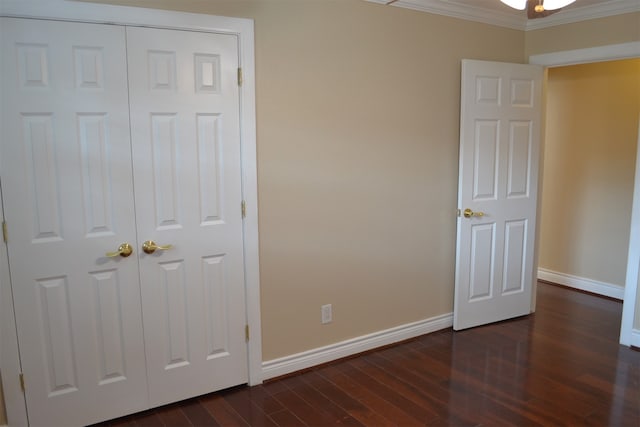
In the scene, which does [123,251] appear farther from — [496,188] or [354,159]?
[496,188]

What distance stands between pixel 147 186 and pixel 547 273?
4.16 metres

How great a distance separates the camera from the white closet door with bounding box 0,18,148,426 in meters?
2.18

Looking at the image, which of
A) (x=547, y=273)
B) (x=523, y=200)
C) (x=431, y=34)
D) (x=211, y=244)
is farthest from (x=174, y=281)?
(x=547, y=273)

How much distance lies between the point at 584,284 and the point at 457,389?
251 cm

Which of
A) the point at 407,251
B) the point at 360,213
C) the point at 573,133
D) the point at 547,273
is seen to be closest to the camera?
the point at 360,213

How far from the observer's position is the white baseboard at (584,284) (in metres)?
4.41

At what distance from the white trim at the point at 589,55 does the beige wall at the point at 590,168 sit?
1002mm

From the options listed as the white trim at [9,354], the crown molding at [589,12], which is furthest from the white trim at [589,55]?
the white trim at [9,354]

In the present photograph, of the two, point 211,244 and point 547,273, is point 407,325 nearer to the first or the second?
point 211,244

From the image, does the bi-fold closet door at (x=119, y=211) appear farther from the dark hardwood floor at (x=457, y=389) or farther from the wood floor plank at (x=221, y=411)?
the dark hardwood floor at (x=457, y=389)

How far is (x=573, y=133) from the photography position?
463 centimetres

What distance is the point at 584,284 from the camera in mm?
4656

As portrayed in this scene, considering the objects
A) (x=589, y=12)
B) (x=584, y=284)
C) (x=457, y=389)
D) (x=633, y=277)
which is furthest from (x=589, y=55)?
(x=457, y=389)

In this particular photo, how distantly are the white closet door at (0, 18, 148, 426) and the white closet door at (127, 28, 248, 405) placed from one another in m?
0.09
